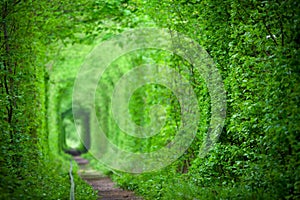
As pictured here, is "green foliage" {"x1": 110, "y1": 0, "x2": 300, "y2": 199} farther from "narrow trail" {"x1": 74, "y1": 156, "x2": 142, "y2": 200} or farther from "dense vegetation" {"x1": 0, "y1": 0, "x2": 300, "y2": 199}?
"narrow trail" {"x1": 74, "y1": 156, "x2": 142, "y2": 200}

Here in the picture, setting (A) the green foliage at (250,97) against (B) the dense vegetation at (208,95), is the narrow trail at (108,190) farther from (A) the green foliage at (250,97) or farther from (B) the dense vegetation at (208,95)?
(A) the green foliage at (250,97)

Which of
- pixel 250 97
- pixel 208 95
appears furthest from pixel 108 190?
pixel 250 97

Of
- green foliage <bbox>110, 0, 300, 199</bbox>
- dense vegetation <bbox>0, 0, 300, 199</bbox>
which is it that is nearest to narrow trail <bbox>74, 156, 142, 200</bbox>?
dense vegetation <bbox>0, 0, 300, 199</bbox>

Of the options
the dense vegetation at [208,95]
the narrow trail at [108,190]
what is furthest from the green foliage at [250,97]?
the narrow trail at [108,190]

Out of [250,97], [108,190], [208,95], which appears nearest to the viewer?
[250,97]

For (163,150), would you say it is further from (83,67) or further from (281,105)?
(83,67)

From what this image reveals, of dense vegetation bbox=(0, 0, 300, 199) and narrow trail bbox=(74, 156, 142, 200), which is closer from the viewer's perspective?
dense vegetation bbox=(0, 0, 300, 199)

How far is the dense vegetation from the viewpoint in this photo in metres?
6.94

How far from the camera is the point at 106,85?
34.7m

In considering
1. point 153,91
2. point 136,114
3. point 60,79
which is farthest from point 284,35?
point 60,79

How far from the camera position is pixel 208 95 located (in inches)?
439

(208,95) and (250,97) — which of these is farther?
(208,95)

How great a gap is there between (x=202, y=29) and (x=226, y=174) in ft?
13.0

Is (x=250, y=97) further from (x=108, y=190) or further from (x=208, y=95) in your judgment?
(x=108, y=190)
